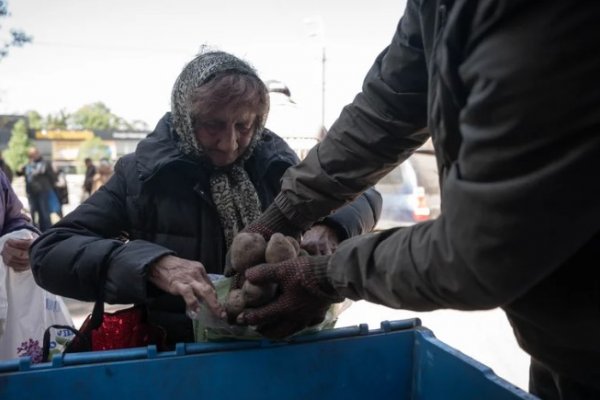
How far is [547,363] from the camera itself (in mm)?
1014

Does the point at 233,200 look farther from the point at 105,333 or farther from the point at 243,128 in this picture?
the point at 105,333

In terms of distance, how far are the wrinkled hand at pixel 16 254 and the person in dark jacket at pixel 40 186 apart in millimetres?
6277

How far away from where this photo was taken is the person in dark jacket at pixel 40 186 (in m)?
8.11

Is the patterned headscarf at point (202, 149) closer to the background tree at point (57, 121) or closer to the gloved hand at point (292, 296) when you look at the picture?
the gloved hand at point (292, 296)

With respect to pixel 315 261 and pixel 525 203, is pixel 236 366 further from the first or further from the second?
pixel 525 203

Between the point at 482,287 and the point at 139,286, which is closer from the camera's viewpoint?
the point at 482,287

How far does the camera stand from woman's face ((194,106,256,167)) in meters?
1.78

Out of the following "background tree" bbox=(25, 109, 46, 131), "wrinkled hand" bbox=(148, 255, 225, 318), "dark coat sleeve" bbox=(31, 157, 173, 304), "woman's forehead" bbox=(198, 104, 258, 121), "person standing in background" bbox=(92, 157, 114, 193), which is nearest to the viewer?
"wrinkled hand" bbox=(148, 255, 225, 318)

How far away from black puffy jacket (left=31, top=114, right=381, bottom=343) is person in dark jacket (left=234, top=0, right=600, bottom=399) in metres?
0.66

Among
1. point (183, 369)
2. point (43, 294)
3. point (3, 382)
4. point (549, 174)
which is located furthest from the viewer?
point (43, 294)

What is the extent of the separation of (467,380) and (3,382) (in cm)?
105

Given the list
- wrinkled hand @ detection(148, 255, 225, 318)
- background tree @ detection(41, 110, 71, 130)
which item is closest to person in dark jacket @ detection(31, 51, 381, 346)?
wrinkled hand @ detection(148, 255, 225, 318)

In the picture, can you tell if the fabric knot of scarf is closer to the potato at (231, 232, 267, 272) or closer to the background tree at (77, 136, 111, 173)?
the potato at (231, 232, 267, 272)

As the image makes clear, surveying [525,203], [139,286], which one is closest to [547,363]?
[525,203]
